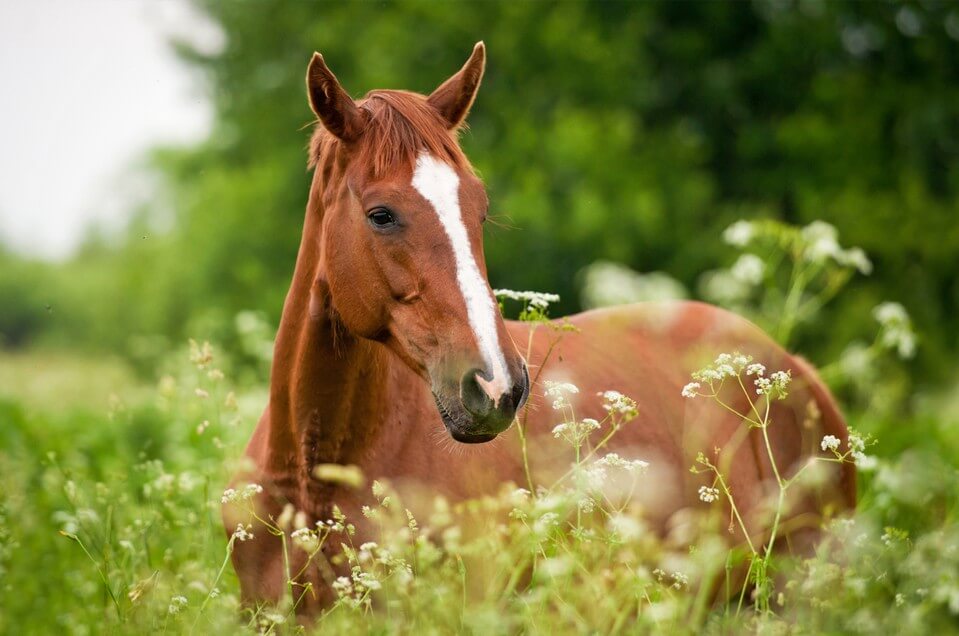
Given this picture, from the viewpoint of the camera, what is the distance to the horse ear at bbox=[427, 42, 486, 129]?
365 centimetres

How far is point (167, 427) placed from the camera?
7.27 metres

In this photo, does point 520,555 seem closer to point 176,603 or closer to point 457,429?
point 457,429

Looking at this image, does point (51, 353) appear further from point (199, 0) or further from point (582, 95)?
point (582, 95)

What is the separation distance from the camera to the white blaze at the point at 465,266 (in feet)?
9.21

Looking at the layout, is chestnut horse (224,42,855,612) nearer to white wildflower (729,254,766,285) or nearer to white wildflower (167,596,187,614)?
white wildflower (167,596,187,614)

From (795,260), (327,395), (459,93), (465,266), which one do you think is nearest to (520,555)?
(327,395)

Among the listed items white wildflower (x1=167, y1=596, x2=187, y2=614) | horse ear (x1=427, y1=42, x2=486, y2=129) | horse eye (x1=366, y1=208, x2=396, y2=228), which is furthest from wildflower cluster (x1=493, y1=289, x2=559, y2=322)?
white wildflower (x1=167, y1=596, x2=187, y2=614)

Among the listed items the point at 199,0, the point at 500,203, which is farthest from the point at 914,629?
the point at 199,0

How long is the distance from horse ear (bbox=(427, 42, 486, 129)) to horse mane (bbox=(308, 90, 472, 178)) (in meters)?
0.15

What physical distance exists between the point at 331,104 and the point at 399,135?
0.99 feet

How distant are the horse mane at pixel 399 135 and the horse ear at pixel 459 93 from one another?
0.48 ft

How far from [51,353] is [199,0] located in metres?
12.7

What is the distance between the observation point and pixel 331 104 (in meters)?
3.35

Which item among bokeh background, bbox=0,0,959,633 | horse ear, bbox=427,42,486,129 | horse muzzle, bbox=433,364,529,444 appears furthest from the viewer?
bokeh background, bbox=0,0,959,633
